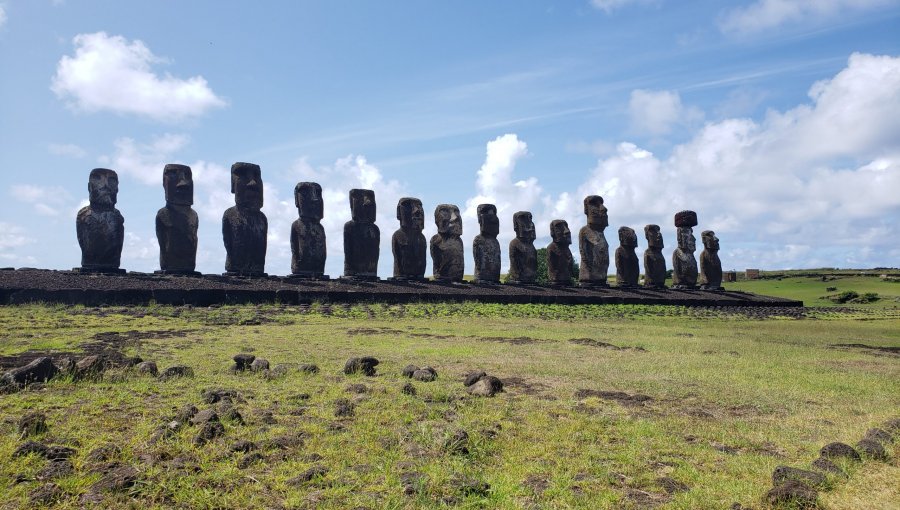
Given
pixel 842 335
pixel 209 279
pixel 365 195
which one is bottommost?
pixel 842 335

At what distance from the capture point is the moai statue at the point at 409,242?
23.3 meters

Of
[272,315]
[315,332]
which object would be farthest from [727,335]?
[272,315]

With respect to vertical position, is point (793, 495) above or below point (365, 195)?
below

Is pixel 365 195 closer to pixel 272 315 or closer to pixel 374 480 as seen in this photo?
pixel 272 315

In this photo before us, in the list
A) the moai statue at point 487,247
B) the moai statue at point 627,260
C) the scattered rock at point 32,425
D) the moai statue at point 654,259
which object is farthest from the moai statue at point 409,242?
the scattered rock at point 32,425

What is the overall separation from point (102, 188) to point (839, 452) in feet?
62.6

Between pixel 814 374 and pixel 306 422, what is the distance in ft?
19.7

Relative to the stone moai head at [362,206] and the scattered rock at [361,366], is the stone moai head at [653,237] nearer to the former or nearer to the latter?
the stone moai head at [362,206]

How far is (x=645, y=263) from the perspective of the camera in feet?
99.2

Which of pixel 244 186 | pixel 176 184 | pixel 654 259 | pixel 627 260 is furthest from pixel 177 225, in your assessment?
pixel 654 259

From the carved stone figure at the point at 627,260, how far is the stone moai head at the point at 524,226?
14.8 feet

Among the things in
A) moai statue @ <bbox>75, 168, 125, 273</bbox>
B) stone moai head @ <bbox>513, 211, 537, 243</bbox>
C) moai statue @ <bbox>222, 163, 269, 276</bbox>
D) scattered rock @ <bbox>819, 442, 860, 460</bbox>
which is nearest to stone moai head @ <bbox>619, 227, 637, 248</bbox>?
stone moai head @ <bbox>513, 211, 537, 243</bbox>

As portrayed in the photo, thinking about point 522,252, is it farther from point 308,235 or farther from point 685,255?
point 685,255

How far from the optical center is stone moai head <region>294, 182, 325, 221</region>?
2188cm
